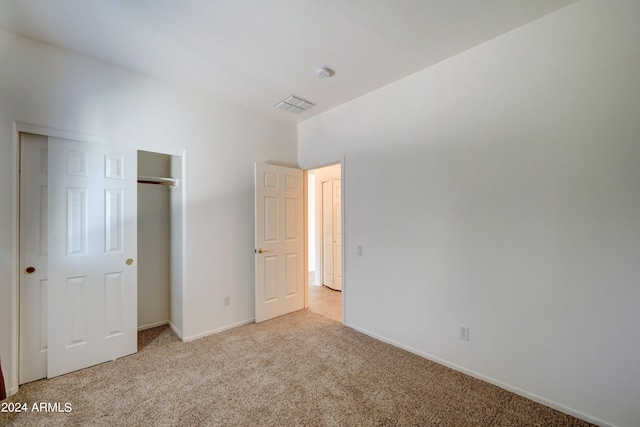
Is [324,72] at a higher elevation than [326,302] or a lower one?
higher

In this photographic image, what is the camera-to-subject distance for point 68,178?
2.28m

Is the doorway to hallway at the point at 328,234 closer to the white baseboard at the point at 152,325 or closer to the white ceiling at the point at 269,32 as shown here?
the white baseboard at the point at 152,325

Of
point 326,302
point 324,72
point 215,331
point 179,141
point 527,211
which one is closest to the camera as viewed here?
point 527,211

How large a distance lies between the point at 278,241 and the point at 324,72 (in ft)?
6.89

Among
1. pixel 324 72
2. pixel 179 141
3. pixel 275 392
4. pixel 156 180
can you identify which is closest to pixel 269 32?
pixel 324 72

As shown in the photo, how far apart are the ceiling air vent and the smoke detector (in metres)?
0.55

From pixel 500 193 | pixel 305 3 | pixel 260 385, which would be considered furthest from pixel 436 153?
pixel 260 385

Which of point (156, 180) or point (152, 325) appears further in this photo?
point (152, 325)

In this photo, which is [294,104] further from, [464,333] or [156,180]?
[464,333]

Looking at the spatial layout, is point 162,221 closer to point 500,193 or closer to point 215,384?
point 215,384

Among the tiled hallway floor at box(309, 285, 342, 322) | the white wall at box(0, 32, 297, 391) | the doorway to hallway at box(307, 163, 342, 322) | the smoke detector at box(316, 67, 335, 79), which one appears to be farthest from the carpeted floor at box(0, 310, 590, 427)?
the smoke detector at box(316, 67, 335, 79)

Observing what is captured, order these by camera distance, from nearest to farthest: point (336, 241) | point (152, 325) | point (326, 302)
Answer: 1. point (152, 325)
2. point (326, 302)
3. point (336, 241)

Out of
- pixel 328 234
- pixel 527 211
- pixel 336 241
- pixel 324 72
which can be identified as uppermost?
pixel 324 72

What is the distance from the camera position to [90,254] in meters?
2.39
